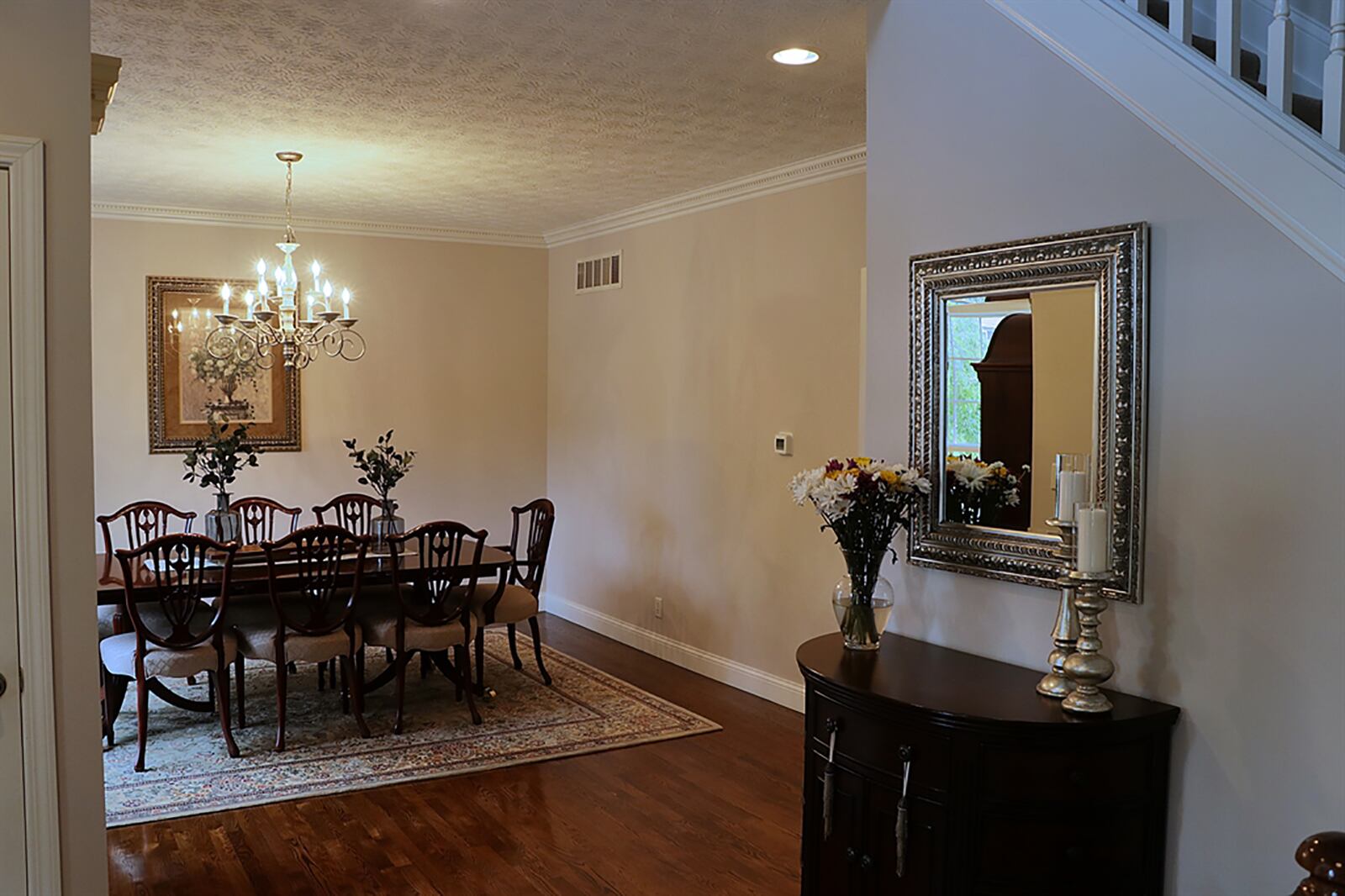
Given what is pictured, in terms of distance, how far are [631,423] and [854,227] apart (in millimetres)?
2353

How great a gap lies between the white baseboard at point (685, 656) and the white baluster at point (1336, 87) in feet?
12.2

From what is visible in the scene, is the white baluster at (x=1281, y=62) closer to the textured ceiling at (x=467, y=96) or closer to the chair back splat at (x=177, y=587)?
the textured ceiling at (x=467, y=96)

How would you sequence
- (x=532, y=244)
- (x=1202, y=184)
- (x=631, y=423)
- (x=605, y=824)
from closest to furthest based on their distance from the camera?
(x=1202, y=184)
(x=605, y=824)
(x=631, y=423)
(x=532, y=244)

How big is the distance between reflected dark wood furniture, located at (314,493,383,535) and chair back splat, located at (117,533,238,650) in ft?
3.97

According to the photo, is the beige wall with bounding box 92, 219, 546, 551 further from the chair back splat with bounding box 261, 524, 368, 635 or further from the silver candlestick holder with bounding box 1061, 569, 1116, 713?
the silver candlestick holder with bounding box 1061, 569, 1116, 713

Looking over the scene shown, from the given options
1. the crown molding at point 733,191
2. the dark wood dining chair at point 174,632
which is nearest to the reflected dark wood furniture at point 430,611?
the dark wood dining chair at point 174,632

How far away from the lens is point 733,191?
229 inches

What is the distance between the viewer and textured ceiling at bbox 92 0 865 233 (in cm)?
329

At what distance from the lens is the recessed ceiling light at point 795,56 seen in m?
3.58

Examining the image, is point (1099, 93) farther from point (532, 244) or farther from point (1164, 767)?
point (532, 244)

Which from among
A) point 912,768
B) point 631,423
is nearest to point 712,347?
point 631,423

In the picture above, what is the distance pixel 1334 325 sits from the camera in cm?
213

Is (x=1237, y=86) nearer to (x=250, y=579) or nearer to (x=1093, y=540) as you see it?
(x=1093, y=540)

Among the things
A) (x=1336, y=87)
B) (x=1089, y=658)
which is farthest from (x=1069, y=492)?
(x=1336, y=87)
